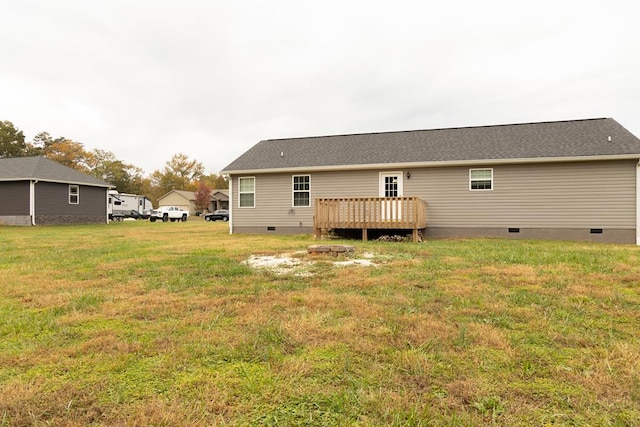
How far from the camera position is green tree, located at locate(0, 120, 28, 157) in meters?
42.2

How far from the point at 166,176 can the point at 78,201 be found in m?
→ 40.5

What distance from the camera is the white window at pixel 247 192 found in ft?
49.8

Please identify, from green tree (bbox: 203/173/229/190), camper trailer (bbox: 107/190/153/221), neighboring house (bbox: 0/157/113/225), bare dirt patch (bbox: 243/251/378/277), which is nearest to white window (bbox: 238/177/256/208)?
bare dirt patch (bbox: 243/251/378/277)

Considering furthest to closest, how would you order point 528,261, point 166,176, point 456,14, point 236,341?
point 166,176 → point 456,14 → point 528,261 → point 236,341

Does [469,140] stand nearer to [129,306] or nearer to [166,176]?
[129,306]

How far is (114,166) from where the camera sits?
179 feet

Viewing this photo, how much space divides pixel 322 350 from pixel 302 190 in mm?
12170

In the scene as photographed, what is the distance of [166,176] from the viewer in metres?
62.5

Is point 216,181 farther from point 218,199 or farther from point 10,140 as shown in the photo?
point 10,140

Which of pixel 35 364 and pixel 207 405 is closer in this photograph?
pixel 207 405

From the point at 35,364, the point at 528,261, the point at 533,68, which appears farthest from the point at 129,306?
the point at 533,68

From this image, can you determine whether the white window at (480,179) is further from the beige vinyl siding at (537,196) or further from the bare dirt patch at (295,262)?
the bare dirt patch at (295,262)

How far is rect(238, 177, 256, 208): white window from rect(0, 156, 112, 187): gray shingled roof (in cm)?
1427

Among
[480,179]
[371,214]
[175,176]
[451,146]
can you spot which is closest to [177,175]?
[175,176]
